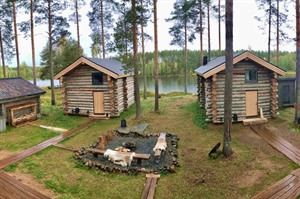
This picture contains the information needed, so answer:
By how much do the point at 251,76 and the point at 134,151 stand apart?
9601 mm

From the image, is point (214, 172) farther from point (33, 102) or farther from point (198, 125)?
point (33, 102)

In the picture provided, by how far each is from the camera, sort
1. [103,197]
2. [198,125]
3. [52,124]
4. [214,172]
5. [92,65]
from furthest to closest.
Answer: [92,65]
[52,124]
[198,125]
[214,172]
[103,197]

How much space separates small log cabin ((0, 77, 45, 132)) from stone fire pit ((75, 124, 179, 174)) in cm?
703

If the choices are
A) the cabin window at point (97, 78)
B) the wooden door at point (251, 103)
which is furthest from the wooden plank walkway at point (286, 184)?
the cabin window at point (97, 78)

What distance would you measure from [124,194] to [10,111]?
37.9 ft

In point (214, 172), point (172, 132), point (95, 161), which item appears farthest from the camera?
point (172, 132)

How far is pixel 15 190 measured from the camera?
25.1ft

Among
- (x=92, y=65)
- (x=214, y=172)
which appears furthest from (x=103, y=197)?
(x=92, y=65)

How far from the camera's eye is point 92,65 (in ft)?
57.9

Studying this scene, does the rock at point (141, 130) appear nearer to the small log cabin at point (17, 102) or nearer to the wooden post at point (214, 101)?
the wooden post at point (214, 101)

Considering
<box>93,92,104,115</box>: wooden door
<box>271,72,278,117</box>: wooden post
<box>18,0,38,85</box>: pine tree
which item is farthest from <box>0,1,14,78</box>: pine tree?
<box>271,72,278,117</box>: wooden post

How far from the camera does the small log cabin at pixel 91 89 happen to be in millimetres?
17812

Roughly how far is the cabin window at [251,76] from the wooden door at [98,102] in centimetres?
1045

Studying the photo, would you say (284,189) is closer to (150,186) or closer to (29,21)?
(150,186)
